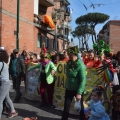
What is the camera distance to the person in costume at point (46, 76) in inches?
264

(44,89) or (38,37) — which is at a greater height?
(38,37)

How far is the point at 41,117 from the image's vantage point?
5902 millimetres

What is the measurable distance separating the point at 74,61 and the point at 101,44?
7997 mm

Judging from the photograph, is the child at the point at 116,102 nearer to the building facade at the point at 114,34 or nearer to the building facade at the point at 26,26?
the building facade at the point at 26,26

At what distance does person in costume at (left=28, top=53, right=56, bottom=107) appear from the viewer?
671 centimetres

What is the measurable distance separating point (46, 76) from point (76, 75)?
215 centimetres

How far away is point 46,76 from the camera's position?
6711 mm

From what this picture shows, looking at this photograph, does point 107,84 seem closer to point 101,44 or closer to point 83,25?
point 101,44

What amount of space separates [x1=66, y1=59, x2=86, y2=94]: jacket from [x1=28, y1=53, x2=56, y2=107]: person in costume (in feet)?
6.36

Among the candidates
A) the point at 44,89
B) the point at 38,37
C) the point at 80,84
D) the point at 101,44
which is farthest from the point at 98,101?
the point at 38,37

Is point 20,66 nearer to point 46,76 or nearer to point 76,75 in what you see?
point 46,76

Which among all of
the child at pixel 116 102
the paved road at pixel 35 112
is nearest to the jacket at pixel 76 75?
the child at pixel 116 102

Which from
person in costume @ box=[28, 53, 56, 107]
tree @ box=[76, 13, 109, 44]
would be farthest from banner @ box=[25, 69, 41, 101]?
tree @ box=[76, 13, 109, 44]

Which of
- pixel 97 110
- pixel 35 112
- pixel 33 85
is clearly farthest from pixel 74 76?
pixel 33 85
